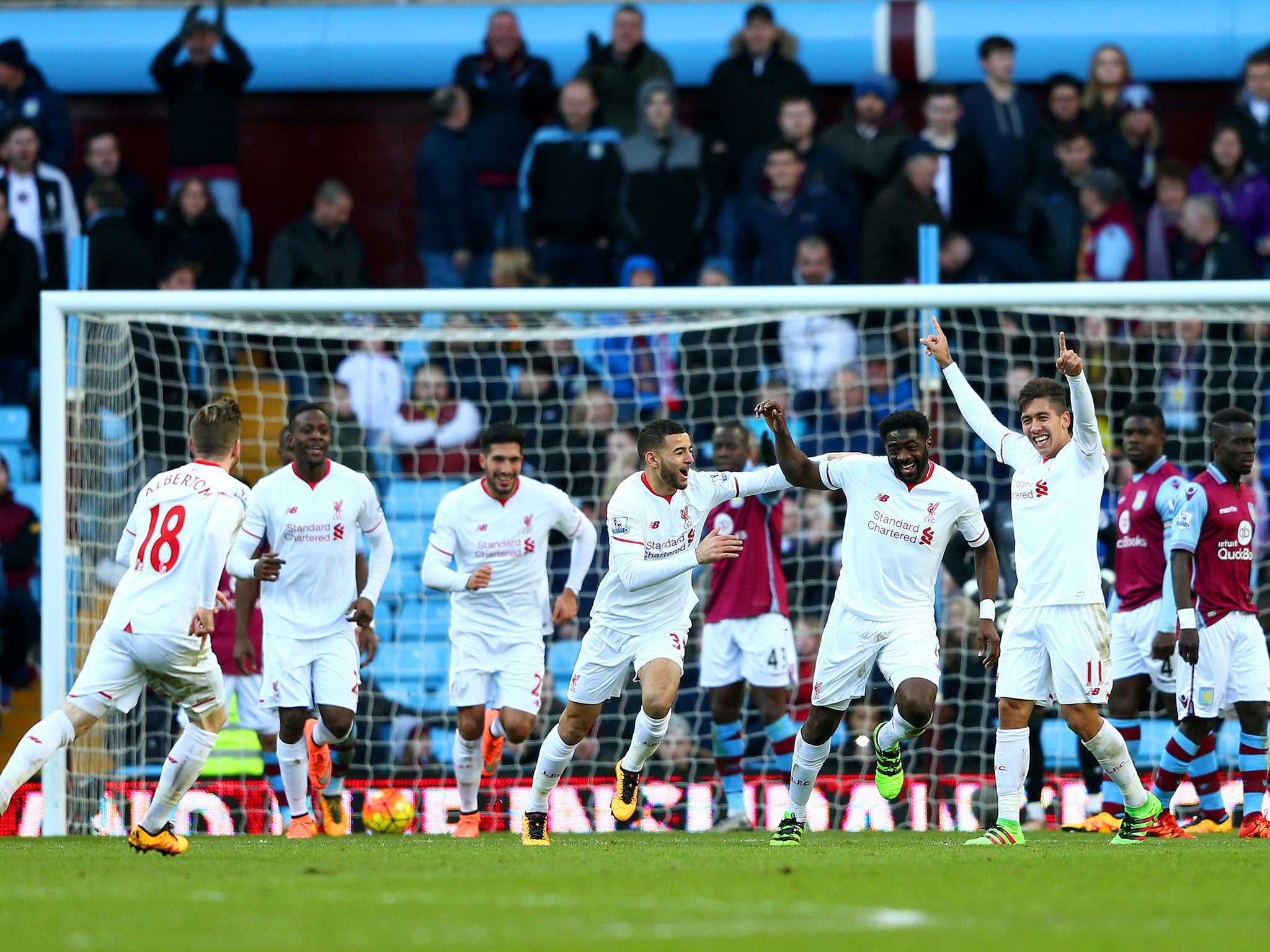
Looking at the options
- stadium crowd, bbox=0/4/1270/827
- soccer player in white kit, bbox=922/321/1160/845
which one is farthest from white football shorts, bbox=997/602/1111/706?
stadium crowd, bbox=0/4/1270/827

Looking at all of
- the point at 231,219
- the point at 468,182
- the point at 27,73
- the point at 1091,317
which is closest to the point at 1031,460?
the point at 1091,317

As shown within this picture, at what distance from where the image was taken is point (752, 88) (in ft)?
49.2

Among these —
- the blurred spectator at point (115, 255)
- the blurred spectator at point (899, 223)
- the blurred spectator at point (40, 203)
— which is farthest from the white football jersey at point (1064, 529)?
the blurred spectator at point (40, 203)

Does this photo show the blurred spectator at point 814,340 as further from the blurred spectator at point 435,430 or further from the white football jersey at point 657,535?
the white football jersey at point 657,535

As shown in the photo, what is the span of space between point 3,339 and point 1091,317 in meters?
8.71

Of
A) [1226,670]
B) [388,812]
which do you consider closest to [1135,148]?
[1226,670]

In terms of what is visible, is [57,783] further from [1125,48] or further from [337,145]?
[1125,48]

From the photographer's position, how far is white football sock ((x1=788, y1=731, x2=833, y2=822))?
9258 mm

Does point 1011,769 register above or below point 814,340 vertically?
below

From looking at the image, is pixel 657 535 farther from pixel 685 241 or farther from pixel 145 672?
pixel 685 241

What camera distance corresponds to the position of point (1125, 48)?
1645cm

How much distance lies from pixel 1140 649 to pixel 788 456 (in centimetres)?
289

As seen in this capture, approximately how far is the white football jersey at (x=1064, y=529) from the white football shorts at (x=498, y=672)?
2.94m

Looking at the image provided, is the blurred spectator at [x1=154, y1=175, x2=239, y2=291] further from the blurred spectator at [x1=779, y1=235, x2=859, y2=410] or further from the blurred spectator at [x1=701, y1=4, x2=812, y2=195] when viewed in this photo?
the blurred spectator at [x1=779, y1=235, x2=859, y2=410]
